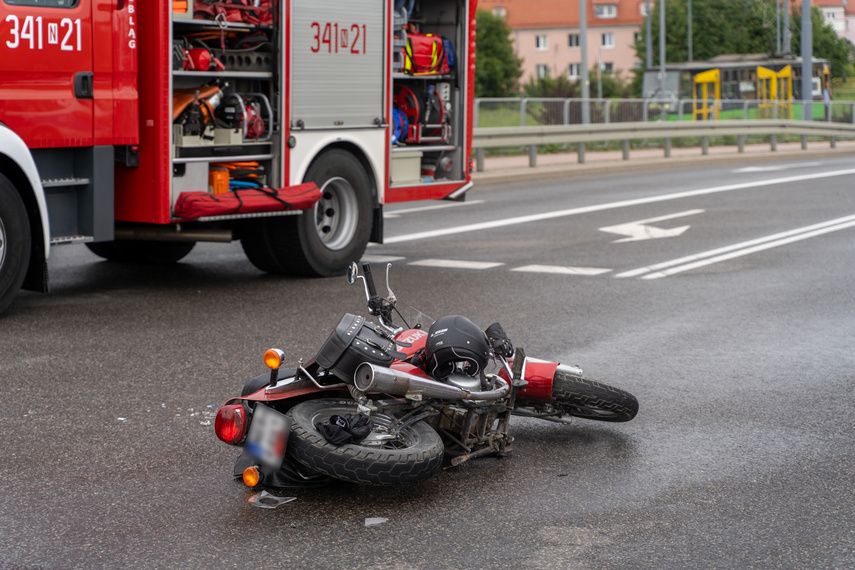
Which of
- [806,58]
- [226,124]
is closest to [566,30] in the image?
[806,58]

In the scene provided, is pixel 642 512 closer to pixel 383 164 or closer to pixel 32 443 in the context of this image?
A: pixel 32 443

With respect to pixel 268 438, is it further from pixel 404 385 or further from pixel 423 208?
pixel 423 208

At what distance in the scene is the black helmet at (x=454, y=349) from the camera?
4898 mm

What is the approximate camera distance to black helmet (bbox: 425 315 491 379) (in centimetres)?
490

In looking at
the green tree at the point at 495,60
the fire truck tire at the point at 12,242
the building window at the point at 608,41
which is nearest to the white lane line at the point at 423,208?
the fire truck tire at the point at 12,242

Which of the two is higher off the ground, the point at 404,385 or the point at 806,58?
the point at 806,58

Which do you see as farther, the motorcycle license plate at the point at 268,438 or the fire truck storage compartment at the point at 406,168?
the fire truck storage compartment at the point at 406,168

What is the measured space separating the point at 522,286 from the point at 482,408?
4.98 m

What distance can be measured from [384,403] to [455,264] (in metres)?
6.50

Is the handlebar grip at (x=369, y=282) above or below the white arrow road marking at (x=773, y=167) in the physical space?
below

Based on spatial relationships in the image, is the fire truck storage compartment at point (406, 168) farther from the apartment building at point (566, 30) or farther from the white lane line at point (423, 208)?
the apartment building at point (566, 30)

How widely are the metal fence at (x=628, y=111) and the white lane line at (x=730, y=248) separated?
9488mm

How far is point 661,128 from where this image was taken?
2739cm

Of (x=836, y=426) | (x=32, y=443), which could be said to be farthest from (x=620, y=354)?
(x=32, y=443)
